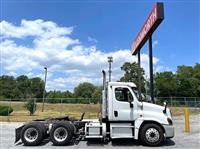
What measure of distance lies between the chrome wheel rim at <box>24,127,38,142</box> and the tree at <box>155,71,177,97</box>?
8191 cm

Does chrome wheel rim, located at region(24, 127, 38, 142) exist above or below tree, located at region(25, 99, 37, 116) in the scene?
below

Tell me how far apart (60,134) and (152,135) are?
3.60 m


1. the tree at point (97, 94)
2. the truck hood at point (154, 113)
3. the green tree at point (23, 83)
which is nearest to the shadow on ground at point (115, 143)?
the truck hood at point (154, 113)

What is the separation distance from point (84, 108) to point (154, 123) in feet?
101

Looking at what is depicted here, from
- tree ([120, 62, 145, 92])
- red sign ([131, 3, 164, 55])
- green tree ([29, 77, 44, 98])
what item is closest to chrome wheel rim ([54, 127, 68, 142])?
red sign ([131, 3, 164, 55])

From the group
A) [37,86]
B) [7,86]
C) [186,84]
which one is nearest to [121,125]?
[186,84]

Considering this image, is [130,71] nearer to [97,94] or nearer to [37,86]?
[97,94]

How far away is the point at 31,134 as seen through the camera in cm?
1219

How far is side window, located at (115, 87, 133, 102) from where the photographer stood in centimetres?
1225

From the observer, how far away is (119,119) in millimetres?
12164

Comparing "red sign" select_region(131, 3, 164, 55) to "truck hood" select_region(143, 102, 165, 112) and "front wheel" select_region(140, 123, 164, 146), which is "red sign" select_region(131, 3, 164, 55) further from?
"front wheel" select_region(140, 123, 164, 146)

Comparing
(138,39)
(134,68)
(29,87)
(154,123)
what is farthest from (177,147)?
(29,87)

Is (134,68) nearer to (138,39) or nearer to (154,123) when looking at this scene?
(138,39)

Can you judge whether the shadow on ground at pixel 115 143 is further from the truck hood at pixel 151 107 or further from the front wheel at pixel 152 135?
the truck hood at pixel 151 107
